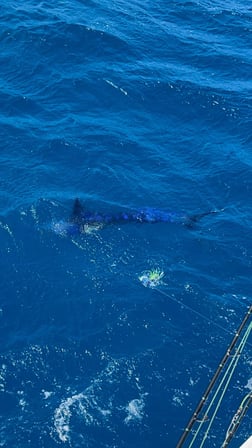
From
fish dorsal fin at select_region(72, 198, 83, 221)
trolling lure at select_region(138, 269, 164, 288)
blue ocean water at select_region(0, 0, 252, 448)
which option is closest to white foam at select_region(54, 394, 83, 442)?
blue ocean water at select_region(0, 0, 252, 448)

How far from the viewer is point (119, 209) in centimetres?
4825

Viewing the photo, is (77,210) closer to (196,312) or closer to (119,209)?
(119,209)

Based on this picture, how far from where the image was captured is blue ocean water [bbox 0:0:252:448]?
1396 inches

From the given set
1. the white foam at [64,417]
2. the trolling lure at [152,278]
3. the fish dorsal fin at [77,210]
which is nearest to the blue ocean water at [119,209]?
the white foam at [64,417]

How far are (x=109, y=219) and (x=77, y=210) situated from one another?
112 inches

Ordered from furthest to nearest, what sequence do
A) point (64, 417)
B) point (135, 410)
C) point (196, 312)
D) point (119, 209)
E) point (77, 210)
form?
point (119, 209) < point (77, 210) < point (196, 312) < point (135, 410) < point (64, 417)

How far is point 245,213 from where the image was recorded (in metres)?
49.3

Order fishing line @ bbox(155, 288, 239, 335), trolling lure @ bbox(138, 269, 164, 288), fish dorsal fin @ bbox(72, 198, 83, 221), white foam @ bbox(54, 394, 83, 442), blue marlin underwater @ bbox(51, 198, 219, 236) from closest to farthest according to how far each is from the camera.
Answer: white foam @ bbox(54, 394, 83, 442) → fishing line @ bbox(155, 288, 239, 335) → trolling lure @ bbox(138, 269, 164, 288) → blue marlin underwater @ bbox(51, 198, 219, 236) → fish dorsal fin @ bbox(72, 198, 83, 221)

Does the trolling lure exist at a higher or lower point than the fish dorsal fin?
lower

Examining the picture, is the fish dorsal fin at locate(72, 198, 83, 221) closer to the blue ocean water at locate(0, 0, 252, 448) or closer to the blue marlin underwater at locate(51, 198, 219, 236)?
the blue marlin underwater at locate(51, 198, 219, 236)

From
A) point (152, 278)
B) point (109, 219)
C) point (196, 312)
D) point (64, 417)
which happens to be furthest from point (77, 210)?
point (64, 417)

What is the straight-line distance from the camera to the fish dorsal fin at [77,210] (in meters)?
46.8

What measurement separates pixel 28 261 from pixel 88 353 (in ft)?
30.8

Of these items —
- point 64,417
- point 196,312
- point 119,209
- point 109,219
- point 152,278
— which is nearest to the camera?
point 64,417
